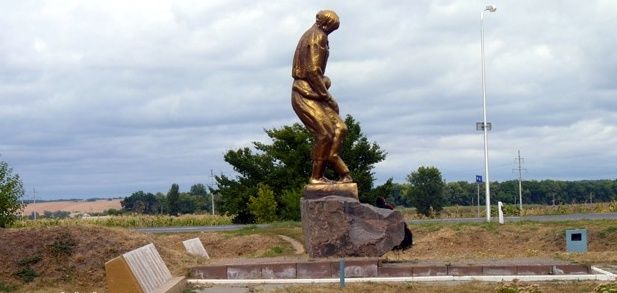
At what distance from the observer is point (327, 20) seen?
53.9 ft

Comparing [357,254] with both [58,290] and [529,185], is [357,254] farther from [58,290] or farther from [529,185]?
[529,185]

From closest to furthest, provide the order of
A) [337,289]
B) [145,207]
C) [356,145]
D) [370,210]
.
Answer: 1. [337,289]
2. [370,210]
3. [356,145]
4. [145,207]

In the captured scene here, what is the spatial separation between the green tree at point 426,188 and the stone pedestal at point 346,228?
40.0 meters

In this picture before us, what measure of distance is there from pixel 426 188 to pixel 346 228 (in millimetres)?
41043

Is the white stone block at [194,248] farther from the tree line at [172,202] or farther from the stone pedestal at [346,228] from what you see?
the tree line at [172,202]

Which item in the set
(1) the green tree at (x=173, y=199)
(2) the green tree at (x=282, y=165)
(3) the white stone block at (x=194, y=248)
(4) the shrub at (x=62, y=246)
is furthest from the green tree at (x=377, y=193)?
(1) the green tree at (x=173, y=199)

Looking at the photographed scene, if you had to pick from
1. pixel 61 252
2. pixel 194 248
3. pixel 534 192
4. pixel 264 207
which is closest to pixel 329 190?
pixel 194 248

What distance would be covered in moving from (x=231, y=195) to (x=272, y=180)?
7.17ft

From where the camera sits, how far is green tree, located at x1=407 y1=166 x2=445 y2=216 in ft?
184

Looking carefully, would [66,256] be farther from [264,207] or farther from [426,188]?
[426,188]

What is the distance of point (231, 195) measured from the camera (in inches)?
1678

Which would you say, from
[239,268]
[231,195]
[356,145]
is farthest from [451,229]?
[231,195]

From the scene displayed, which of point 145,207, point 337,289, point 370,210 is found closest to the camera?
point 337,289

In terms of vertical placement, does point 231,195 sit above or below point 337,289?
above
